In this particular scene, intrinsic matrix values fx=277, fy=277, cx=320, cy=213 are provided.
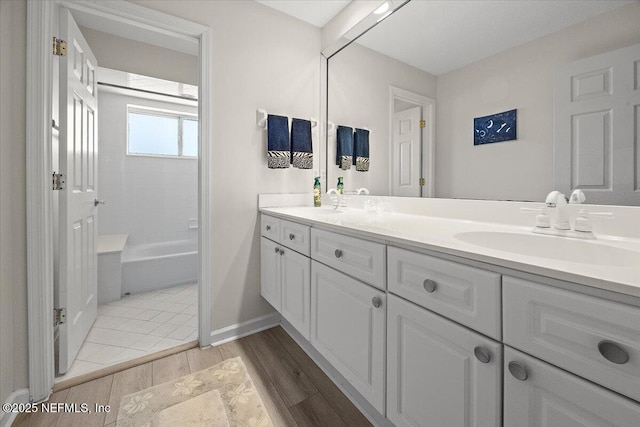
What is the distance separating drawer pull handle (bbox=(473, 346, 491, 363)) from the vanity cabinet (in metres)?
0.87

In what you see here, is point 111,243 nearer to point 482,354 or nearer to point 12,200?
point 12,200

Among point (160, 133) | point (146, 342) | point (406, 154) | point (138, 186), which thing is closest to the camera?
point (406, 154)

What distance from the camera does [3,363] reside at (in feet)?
3.96

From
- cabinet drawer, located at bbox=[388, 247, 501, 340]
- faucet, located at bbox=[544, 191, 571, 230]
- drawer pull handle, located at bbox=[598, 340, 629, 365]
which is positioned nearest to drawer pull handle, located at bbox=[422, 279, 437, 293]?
cabinet drawer, located at bbox=[388, 247, 501, 340]

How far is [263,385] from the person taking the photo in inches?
56.7

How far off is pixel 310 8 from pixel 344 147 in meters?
1.01

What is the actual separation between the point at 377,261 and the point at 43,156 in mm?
1607

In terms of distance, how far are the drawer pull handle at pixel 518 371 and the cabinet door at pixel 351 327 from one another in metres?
0.41

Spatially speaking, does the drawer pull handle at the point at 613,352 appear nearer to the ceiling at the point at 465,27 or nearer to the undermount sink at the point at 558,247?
the undermount sink at the point at 558,247

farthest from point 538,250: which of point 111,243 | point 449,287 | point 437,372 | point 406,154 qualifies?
point 111,243

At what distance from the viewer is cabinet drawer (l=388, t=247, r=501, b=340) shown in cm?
67

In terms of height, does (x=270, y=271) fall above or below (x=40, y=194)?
below

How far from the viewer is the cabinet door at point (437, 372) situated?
69cm

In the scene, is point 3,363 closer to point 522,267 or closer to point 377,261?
point 377,261
